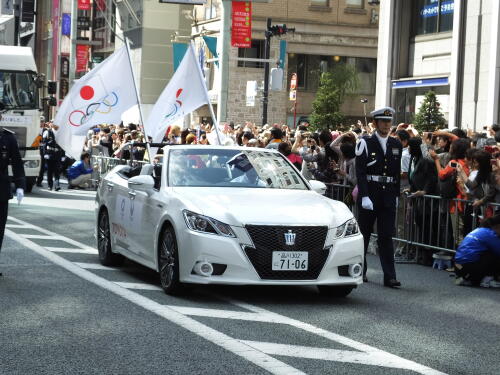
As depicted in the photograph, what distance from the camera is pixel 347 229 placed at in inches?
443

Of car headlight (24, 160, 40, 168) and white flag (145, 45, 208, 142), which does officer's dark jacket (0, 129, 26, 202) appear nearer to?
white flag (145, 45, 208, 142)

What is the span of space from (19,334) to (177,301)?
7.57ft

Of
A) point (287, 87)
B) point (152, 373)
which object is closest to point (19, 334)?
point (152, 373)

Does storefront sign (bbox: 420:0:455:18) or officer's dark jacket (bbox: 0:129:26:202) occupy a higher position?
storefront sign (bbox: 420:0:455:18)

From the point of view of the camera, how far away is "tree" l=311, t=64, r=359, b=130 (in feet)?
178

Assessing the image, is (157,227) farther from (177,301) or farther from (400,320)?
(400,320)

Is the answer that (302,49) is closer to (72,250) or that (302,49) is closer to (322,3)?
(322,3)

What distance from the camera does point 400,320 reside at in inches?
400

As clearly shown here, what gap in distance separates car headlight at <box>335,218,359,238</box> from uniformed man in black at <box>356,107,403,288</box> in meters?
1.44

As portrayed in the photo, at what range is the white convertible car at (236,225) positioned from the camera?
35.1 ft

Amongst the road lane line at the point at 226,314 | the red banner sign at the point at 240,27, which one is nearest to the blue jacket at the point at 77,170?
the red banner sign at the point at 240,27

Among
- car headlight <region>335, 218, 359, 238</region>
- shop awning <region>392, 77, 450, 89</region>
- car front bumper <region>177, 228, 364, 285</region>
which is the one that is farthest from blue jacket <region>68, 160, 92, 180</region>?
car front bumper <region>177, 228, 364, 285</region>

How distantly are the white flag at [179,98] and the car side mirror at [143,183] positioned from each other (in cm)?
752

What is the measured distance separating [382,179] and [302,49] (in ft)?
162
